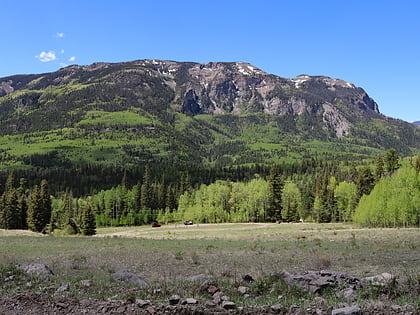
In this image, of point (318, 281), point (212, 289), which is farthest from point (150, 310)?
point (318, 281)

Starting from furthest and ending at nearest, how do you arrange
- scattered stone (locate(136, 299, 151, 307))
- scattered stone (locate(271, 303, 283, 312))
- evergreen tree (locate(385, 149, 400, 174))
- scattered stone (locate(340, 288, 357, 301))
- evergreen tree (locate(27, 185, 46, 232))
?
evergreen tree (locate(385, 149, 400, 174)), evergreen tree (locate(27, 185, 46, 232)), scattered stone (locate(340, 288, 357, 301)), scattered stone (locate(136, 299, 151, 307)), scattered stone (locate(271, 303, 283, 312))

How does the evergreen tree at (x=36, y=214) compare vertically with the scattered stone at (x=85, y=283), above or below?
below

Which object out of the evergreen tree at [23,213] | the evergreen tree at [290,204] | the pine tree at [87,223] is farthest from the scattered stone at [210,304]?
the evergreen tree at [290,204]

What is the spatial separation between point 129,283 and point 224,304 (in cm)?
585

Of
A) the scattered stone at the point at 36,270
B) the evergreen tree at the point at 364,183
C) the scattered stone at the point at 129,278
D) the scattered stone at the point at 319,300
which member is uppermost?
the evergreen tree at the point at 364,183

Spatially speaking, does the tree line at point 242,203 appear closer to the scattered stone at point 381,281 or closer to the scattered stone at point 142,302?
the scattered stone at point 381,281

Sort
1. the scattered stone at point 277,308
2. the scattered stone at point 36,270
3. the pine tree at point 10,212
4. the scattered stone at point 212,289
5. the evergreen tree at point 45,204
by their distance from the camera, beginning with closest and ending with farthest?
the scattered stone at point 277,308 → the scattered stone at point 212,289 → the scattered stone at point 36,270 → the pine tree at point 10,212 → the evergreen tree at point 45,204

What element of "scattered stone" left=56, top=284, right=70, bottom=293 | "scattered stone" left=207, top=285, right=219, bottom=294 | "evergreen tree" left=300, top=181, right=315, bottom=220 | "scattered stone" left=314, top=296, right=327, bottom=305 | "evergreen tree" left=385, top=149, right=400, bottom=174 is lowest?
"evergreen tree" left=300, top=181, right=315, bottom=220

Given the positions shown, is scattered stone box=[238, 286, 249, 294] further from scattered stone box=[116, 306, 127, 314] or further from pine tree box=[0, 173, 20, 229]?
pine tree box=[0, 173, 20, 229]

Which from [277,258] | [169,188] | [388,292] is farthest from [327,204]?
[388,292]

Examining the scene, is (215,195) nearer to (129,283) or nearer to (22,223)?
(22,223)

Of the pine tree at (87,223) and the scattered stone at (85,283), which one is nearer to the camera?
the scattered stone at (85,283)

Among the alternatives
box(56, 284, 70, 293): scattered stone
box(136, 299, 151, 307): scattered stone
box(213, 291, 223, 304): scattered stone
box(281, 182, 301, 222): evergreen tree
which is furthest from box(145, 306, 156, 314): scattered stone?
box(281, 182, 301, 222): evergreen tree

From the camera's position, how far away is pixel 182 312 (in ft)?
32.2
